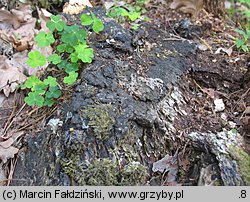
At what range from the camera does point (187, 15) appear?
3.44m

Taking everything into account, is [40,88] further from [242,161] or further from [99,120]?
[242,161]

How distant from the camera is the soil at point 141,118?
2109mm

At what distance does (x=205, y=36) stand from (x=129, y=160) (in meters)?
1.54

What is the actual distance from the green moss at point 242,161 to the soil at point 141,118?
0.04m

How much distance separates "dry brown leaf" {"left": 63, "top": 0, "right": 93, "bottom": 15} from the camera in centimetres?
325

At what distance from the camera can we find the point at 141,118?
7.41ft

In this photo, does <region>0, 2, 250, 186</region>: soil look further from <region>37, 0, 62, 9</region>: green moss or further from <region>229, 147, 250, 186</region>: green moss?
<region>37, 0, 62, 9</region>: green moss

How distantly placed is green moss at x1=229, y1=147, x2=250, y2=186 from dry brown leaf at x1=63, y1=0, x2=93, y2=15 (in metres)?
1.87

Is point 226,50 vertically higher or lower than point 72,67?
higher

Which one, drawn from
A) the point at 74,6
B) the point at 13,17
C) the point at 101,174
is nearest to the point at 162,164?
the point at 101,174

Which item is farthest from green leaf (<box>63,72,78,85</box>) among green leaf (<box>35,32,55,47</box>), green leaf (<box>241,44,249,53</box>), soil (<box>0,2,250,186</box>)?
green leaf (<box>241,44,249,53</box>)

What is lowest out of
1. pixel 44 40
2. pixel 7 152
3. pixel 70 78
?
pixel 7 152

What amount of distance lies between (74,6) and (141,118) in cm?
151

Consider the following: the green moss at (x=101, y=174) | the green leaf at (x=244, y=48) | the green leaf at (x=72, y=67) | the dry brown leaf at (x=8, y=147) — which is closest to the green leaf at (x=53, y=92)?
the green leaf at (x=72, y=67)
